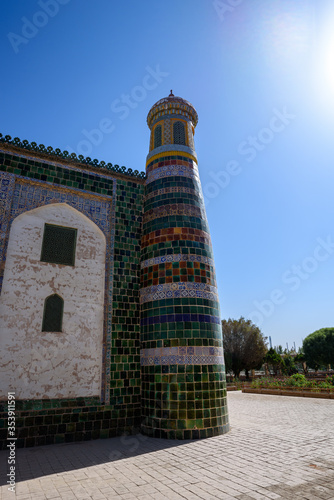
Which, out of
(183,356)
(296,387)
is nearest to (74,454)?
(183,356)

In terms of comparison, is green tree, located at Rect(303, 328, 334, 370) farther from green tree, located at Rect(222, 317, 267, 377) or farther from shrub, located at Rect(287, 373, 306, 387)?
shrub, located at Rect(287, 373, 306, 387)

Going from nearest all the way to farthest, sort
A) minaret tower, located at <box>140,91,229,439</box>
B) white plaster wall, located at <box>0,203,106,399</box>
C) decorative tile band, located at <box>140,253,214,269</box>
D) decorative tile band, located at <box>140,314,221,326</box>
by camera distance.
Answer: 1. white plaster wall, located at <box>0,203,106,399</box>
2. minaret tower, located at <box>140,91,229,439</box>
3. decorative tile band, located at <box>140,314,221,326</box>
4. decorative tile band, located at <box>140,253,214,269</box>

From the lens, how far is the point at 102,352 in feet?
22.5

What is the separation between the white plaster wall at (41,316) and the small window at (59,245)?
0.10 m

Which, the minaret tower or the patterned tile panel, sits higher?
the patterned tile panel

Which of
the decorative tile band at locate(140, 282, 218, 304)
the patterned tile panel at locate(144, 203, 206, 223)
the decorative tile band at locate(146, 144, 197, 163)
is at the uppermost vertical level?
the decorative tile band at locate(146, 144, 197, 163)

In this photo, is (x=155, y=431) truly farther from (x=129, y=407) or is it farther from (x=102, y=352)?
(x=102, y=352)

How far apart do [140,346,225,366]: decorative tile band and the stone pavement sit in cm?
139

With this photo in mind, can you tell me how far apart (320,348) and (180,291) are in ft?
103

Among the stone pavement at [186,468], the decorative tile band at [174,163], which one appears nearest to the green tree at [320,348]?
the stone pavement at [186,468]

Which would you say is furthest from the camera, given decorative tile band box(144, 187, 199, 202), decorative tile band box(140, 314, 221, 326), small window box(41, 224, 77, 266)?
decorative tile band box(144, 187, 199, 202)

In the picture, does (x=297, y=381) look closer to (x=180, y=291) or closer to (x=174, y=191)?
(x=180, y=291)

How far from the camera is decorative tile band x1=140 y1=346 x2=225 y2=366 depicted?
21.3 feet

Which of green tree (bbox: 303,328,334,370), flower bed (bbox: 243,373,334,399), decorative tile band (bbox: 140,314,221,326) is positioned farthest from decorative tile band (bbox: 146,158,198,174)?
green tree (bbox: 303,328,334,370)
